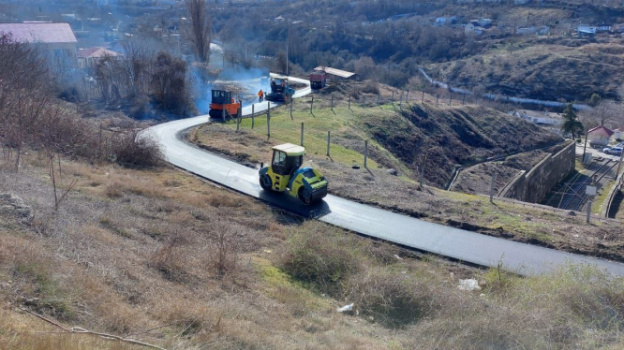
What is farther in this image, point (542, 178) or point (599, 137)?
point (599, 137)

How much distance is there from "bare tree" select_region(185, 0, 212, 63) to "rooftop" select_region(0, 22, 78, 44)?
11.1m

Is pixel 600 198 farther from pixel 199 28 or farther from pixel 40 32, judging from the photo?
pixel 40 32

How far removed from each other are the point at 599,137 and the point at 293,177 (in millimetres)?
45576

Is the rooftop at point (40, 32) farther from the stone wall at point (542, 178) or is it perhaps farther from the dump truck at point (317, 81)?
the stone wall at point (542, 178)

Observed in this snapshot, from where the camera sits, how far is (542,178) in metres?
36.3

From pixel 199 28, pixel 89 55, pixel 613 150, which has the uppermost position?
pixel 199 28

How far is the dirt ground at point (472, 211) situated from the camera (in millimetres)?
14945

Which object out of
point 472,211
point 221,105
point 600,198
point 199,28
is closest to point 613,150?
point 600,198

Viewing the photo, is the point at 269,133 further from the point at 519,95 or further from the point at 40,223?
the point at 519,95

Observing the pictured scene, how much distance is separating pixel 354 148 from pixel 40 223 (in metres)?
20.2

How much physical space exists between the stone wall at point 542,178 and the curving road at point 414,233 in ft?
45.1

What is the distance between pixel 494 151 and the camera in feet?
130

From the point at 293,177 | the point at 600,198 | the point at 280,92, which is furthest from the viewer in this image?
the point at 280,92

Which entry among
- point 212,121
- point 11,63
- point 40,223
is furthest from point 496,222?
point 11,63
